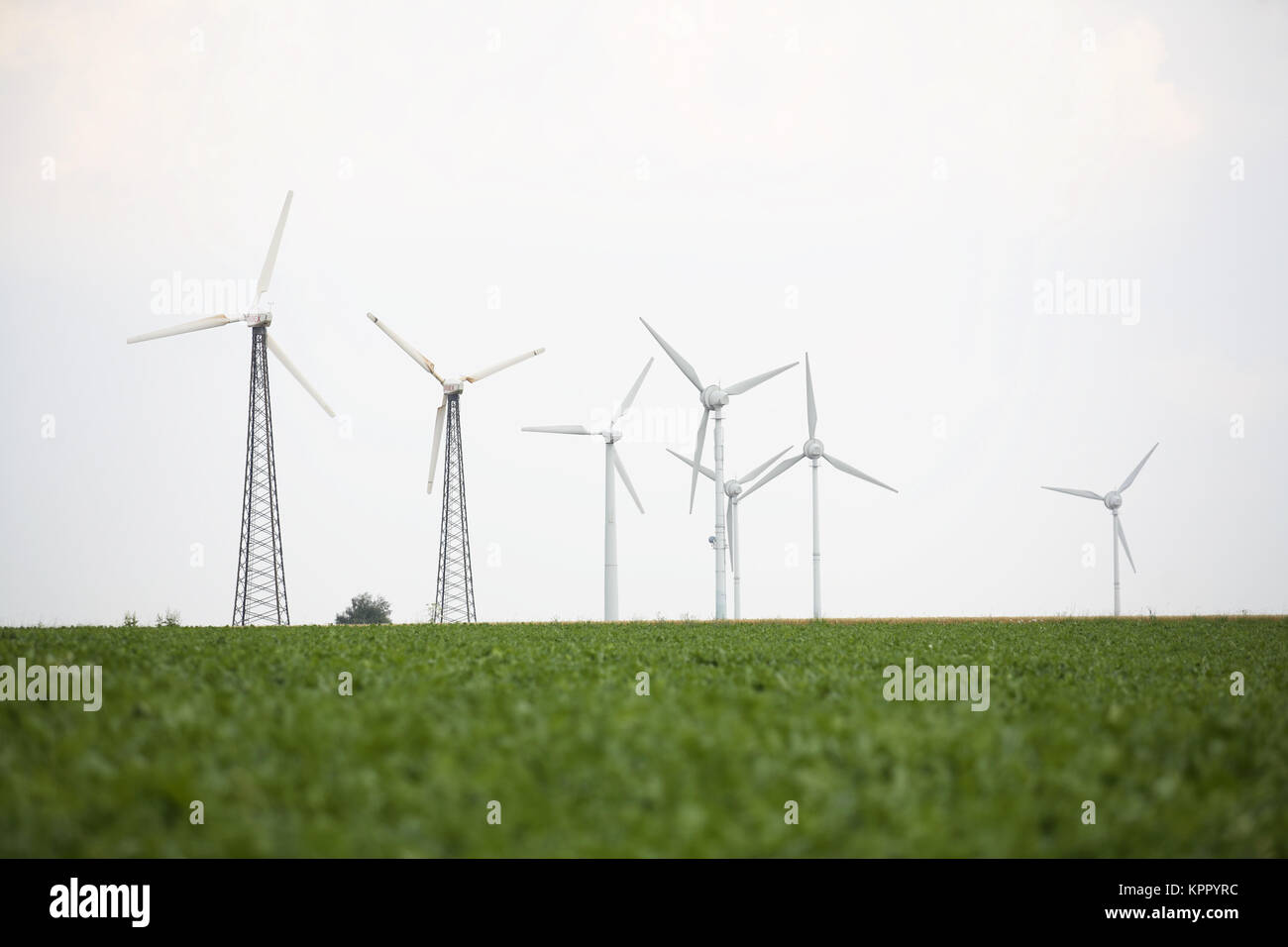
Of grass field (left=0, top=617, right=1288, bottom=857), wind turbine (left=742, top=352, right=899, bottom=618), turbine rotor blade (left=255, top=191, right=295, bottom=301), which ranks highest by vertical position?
turbine rotor blade (left=255, top=191, right=295, bottom=301)

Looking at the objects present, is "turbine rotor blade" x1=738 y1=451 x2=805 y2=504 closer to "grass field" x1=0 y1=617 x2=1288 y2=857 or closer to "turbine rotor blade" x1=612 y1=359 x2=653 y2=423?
"turbine rotor blade" x1=612 y1=359 x2=653 y2=423

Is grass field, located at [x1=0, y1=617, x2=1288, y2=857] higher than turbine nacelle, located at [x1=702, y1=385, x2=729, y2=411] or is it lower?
lower

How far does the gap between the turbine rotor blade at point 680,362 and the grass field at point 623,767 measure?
35732mm

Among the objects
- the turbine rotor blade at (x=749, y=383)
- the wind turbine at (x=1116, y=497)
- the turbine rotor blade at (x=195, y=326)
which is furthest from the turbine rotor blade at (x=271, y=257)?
the wind turbine at (x=1116, y=497)

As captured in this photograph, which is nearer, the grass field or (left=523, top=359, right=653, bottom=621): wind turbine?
the grass field

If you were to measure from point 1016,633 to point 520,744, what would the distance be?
25.1 m

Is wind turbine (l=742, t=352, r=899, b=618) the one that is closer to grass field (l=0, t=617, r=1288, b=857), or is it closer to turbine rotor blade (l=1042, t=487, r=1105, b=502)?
turbine rotor blade (l=1042, t=487, r=1105, b=502)

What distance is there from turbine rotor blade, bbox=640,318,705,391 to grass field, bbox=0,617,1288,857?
35.7 metres

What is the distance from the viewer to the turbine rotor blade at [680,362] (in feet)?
170

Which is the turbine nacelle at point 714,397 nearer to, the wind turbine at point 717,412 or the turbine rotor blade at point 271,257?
the wind turbine at point 717,412

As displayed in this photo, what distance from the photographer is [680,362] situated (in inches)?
2080

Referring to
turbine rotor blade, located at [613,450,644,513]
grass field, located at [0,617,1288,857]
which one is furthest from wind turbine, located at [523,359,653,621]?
grass field, located at [0,617,1288,857]

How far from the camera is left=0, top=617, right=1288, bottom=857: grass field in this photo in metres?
7.94
